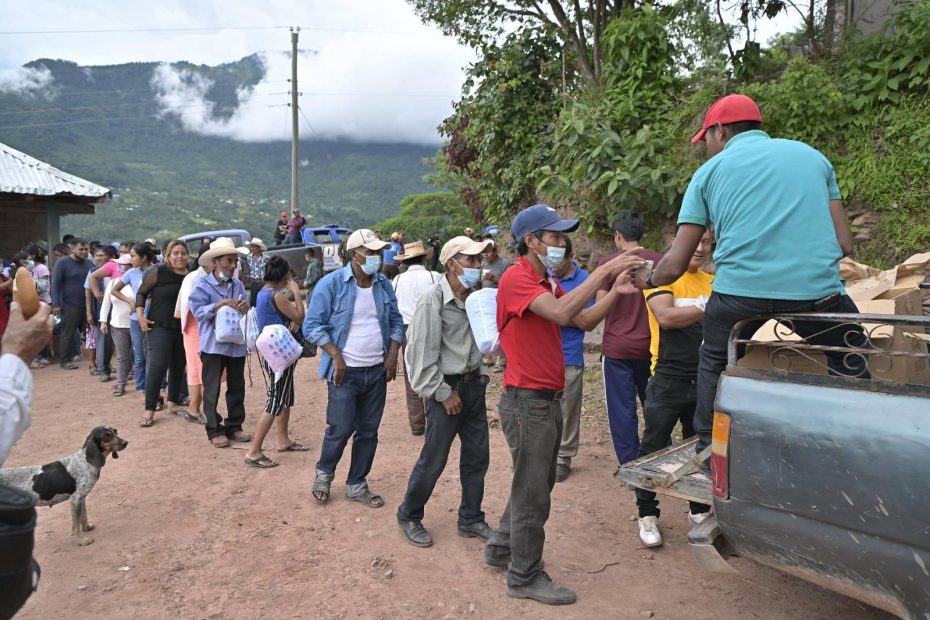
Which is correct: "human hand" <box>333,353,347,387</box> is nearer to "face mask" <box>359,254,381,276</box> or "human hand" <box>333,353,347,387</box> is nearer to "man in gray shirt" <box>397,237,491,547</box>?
"face mask" <box>359,254,381,276</box>

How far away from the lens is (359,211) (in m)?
83.2

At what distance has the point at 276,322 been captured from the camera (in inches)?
239

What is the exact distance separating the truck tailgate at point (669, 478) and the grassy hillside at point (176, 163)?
48.2m

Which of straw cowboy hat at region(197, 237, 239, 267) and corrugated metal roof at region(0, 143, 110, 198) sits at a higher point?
corrugated metal roof at region(0, 143, 110, 198)

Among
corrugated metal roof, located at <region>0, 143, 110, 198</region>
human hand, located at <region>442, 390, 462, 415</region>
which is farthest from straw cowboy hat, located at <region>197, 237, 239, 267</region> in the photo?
corrugated metal roof, located at <region>0, 143, 110, 198</region>

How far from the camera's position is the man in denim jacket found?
488 cm

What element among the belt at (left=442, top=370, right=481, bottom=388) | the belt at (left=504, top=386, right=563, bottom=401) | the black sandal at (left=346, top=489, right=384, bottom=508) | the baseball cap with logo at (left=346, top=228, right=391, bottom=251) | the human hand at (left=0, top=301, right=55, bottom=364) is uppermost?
the baseball cap with logo at (left=346, top=228, right=391, bottom=251)

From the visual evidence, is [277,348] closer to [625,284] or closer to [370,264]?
[370,264]

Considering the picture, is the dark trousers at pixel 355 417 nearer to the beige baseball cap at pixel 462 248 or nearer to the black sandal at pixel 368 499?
the black sandal at pixel 368 499

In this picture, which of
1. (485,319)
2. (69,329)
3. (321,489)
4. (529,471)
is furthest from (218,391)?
(69,329)

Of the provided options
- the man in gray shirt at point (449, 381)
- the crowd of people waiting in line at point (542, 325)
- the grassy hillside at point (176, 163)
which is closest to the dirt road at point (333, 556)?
the crowd of people waiting in line at point (542, 325)

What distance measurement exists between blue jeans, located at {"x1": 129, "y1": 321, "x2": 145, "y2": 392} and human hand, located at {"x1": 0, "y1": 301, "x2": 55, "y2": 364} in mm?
6694

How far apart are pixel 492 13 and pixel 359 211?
73.3 meters

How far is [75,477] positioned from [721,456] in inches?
158
